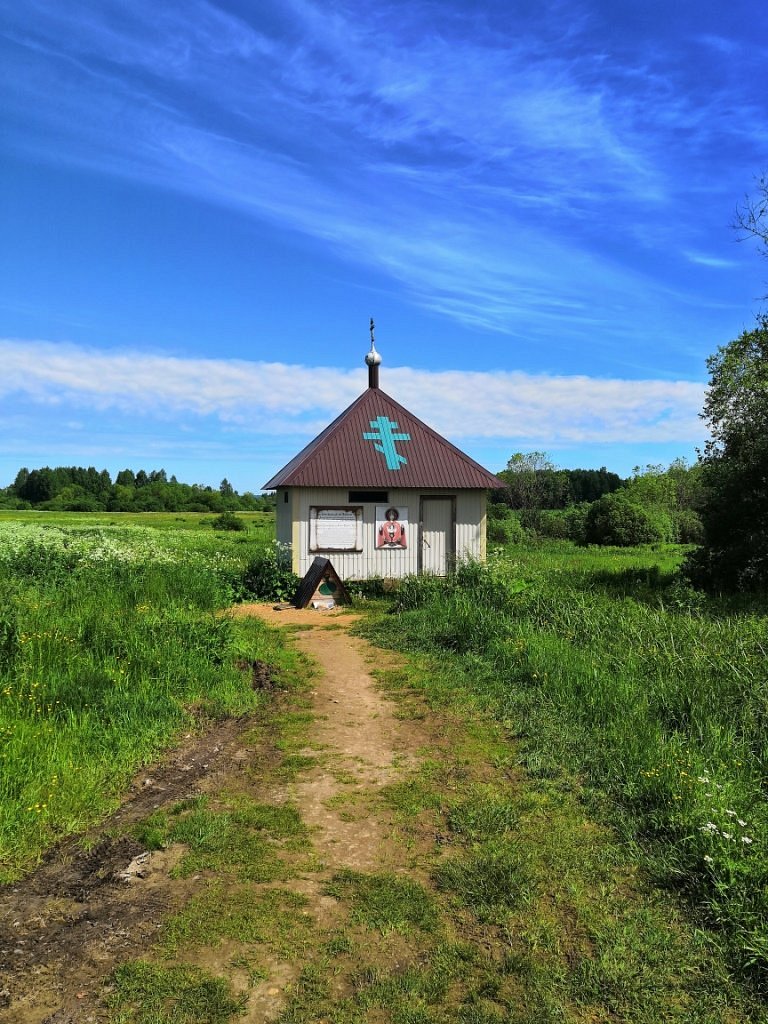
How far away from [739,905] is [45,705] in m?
5.54

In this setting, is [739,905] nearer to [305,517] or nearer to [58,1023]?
[58,1023]

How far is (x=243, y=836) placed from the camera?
14.2ft

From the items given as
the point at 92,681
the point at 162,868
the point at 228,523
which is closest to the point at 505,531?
the point at 228,523

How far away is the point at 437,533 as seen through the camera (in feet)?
54.8

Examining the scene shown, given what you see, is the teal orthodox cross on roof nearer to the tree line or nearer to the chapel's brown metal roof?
the chapel's brown metal roof

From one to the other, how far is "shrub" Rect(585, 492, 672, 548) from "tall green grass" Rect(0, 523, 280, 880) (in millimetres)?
26021

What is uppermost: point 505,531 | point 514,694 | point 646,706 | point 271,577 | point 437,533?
point 437,533

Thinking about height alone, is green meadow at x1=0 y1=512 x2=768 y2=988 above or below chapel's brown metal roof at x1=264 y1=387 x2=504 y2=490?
below

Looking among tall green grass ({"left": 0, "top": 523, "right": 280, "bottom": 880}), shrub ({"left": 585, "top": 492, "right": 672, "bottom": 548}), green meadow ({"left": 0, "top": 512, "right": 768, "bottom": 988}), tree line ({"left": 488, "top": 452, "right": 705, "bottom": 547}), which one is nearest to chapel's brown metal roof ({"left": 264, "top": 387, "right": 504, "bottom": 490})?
green meadow ({"left": 0, "top": 512, "right": 768, "bottom": 988})

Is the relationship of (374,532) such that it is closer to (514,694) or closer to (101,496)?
(514,694)

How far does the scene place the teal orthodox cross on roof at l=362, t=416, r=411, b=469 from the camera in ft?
54.4

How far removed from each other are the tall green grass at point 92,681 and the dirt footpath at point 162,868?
268mm

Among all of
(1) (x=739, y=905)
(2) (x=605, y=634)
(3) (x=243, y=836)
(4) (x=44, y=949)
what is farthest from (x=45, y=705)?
(2) (x=605, y=634)

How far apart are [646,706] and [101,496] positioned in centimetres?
8463
